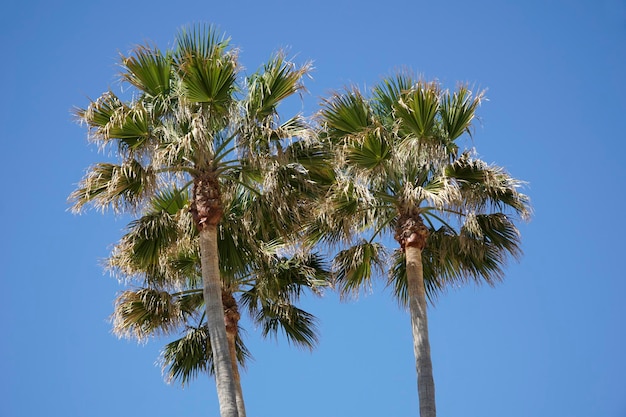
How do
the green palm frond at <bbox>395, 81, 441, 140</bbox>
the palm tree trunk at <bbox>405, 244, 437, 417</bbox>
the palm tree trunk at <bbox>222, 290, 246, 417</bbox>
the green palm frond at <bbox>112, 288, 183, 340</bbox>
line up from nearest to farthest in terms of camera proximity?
1. the palm tree trunk at <bbox>405, 244, 437, 417</bbox>
2. the green palm frond at <bbox>395, 81, 441, 140</bbox>
3. the green palm frond at <bbox>112, 288, 183, 340</bbox>
4. the palm tree trunk at <bbox>222, 290, 246, 417</bbox>

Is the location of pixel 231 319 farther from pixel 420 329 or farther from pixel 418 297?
pixel 420 329

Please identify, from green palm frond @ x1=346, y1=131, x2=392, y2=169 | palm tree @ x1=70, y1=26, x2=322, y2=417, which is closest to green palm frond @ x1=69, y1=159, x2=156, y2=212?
palm tree @ x1=70, y1=26, x2=322, y2=417

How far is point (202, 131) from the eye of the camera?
16.8 meters

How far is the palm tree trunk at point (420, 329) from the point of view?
1733 centimetres

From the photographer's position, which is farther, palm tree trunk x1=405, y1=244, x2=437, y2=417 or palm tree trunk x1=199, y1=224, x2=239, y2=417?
palm tree trunk x1=405, y1=244, x2=437, y2=417

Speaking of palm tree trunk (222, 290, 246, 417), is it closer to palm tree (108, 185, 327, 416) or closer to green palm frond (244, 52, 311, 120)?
palm tree (108, 185, 327, 416)

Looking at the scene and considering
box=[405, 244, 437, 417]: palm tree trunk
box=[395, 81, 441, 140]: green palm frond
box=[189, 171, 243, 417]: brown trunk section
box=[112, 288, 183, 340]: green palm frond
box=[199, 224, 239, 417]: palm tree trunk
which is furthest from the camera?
box=[112, 288, 183, 340]: green palm frond

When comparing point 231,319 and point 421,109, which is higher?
point 421,109

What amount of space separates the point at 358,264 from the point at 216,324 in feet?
10.2

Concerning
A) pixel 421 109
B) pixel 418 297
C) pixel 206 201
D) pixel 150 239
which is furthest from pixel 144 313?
pixel 421 109

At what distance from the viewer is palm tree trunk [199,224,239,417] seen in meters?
16.6

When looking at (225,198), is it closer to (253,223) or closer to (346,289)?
(253,223)

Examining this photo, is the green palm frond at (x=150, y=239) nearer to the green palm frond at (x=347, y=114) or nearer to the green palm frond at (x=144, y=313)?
the green palm frond at (x=144, y=313)

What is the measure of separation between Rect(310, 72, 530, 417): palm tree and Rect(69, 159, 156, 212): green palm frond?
3.03 metres
